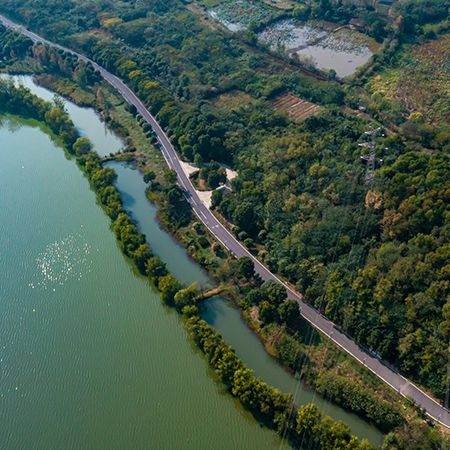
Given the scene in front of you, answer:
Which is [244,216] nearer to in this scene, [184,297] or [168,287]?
[184,297]

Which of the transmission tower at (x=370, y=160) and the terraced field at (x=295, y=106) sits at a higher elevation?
the transmission tower at (x=370, y=160)

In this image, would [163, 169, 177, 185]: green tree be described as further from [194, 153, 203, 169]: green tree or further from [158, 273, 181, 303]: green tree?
[158, 273, 181, 303]: green tree

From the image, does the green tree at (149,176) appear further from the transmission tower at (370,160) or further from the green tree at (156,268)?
the transmission tower at (370,160)

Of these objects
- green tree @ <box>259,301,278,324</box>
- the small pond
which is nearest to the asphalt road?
green tree @ <box>259,301,278,324</box>

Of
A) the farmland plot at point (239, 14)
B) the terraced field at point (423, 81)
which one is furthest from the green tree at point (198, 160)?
the farmland plot at point (239, 14)

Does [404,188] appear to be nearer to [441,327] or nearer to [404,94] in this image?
[441,327]

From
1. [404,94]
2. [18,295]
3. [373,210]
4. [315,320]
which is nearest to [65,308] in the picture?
[18,295]

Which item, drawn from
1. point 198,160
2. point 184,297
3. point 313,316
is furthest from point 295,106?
point 184,297
